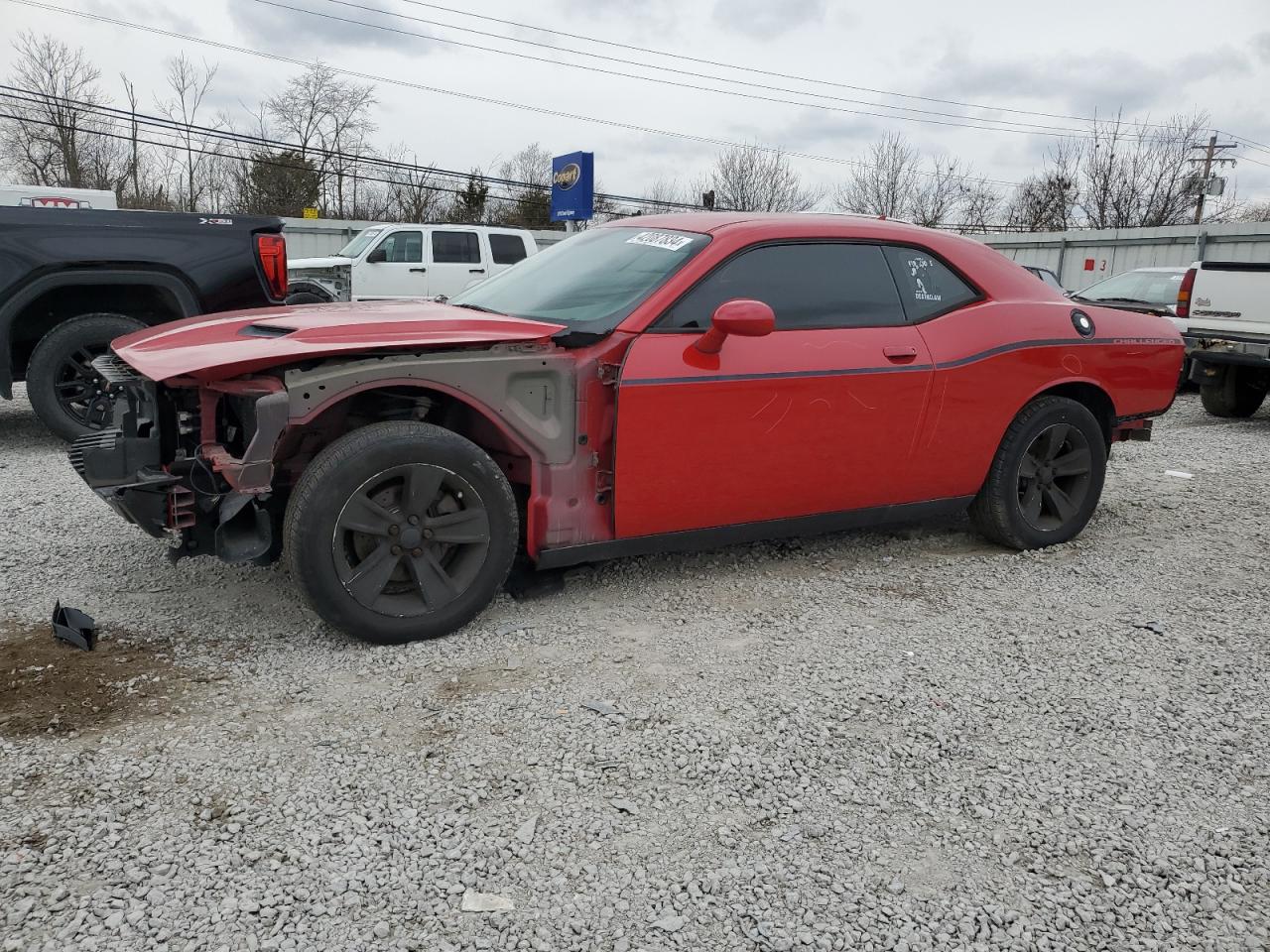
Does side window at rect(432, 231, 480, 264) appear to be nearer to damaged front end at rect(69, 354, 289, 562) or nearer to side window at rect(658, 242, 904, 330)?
side window at rect(658, 242, 904, 330)

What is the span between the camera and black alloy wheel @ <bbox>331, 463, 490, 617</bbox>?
3.39 m

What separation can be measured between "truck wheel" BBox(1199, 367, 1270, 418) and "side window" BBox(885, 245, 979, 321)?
269 inches

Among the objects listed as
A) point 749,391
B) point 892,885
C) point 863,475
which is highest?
point 749,391

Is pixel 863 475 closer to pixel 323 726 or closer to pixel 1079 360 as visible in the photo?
pixel 1079 360

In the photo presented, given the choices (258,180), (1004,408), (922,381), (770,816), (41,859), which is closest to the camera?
(41,859)

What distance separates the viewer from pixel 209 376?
326cm

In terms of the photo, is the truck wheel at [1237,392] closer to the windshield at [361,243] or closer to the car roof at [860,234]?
the car roof at [860,234]

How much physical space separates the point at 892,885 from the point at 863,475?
90.5 inches

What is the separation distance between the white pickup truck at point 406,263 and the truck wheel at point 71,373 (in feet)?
26.3

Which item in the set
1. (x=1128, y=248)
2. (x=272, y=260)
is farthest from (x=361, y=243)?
(x=1128, y=248)

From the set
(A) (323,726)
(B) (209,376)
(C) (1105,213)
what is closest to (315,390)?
(B) (209,376)

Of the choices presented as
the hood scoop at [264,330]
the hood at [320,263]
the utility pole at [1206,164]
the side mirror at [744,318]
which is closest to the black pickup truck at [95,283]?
the hood scoop at [264,330]

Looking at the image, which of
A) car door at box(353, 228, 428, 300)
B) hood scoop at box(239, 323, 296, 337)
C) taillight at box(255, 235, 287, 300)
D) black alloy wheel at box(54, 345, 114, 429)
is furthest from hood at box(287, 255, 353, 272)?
hood scoop at box(239, 323, 296, 337)

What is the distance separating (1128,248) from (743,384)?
824 inches
